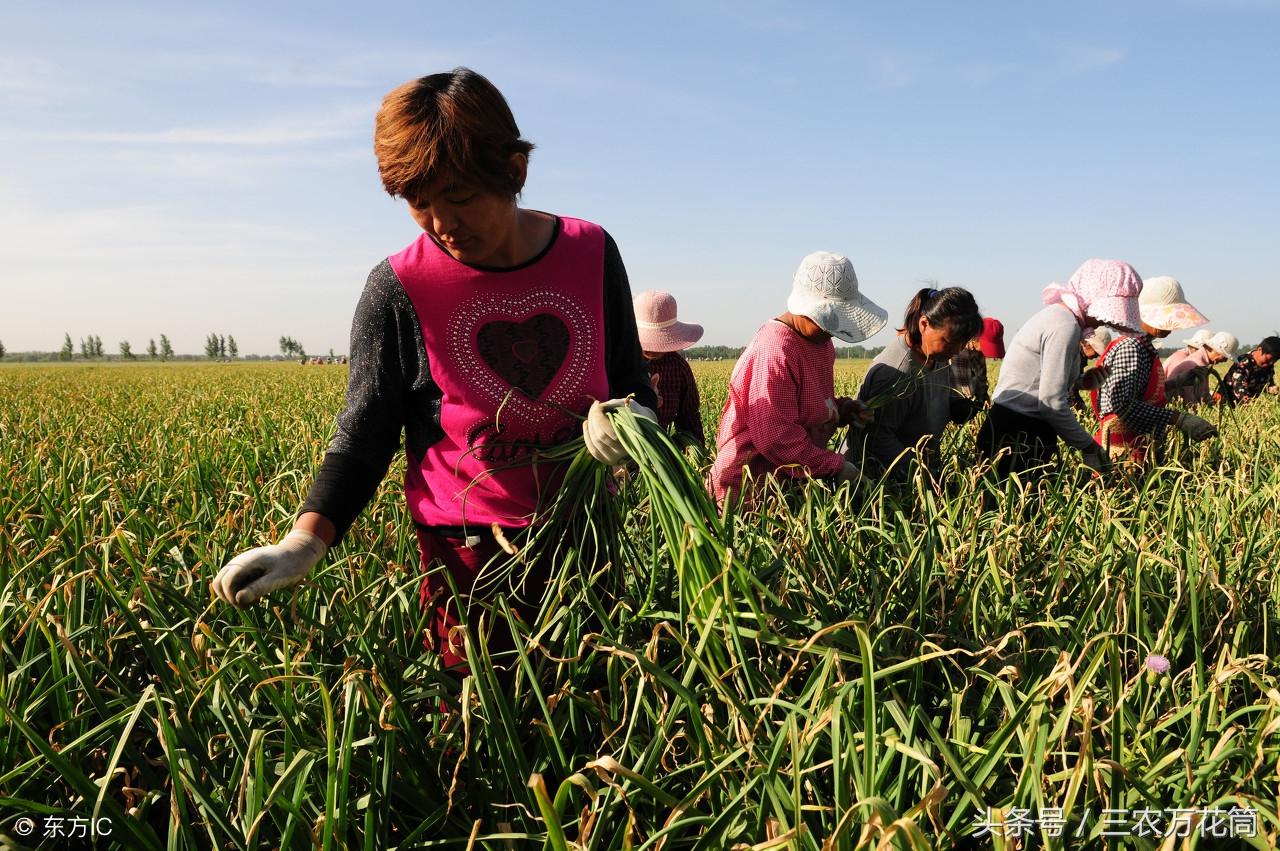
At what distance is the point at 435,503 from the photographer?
65.2 inches

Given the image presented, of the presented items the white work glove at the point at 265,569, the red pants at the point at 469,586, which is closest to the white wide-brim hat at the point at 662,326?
the red pants at the point at 469,586

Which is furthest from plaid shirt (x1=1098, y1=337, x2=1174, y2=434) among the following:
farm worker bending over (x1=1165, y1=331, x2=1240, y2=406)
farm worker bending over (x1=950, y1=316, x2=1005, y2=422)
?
farm worker bending over (x1=1165, y1=331, x2=1240, y2=406)

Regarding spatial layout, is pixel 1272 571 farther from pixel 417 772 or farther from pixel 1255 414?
pixel 1255 414

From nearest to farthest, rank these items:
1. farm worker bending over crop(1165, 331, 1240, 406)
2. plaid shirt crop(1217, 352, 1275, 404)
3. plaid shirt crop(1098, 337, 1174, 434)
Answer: plaid shirt crop(1098, 337, 1174, 434) → farm worker bending over crop(1165, 331, 1240, 406) → plaid shirt crop(1217, 352, 1275, 404)

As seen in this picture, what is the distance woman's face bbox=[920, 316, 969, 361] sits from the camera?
330 cm

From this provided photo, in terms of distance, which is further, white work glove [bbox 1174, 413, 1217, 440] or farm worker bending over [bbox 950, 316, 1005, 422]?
farm worker bending over [bbox 950, 316, 1005, 422]

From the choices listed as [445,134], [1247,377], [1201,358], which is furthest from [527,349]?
[1247,377]

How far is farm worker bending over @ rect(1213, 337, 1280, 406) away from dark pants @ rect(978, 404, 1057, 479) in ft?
16.2

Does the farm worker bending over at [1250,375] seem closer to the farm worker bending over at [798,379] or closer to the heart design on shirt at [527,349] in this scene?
the farm worker bending over at [798,379]

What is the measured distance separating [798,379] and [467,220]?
165 cm

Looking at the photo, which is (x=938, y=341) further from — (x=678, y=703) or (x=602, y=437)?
(x=678, y=703)

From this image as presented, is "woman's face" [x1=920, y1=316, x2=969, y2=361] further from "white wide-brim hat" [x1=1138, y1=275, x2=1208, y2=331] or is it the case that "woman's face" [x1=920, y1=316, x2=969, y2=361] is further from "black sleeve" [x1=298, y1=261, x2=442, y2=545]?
"black sleeve" [x1=298, y1=261, x2=442, y2=545]

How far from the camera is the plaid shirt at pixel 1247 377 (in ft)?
25.9

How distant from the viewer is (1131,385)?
12.1 feet
